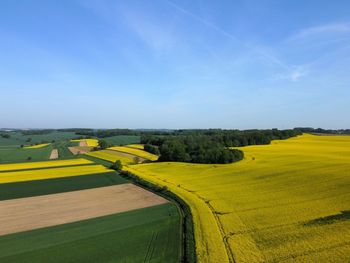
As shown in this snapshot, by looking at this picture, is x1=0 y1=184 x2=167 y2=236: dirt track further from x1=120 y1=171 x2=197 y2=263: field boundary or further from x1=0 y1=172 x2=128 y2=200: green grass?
x1=0 y1=172 x2=128 y2=200: green grass

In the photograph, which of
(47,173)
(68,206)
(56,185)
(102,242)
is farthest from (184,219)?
(47,173)

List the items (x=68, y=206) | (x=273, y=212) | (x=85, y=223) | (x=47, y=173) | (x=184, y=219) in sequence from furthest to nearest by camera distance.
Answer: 1. (x=47, y=173)
2. (x=68, y=206)
3. (x=184, y=219)
4. (x=85, y=223)
5. (x=273, y=212)

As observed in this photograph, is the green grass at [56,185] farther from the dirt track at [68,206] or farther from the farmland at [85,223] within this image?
the dirt track at [68,206]

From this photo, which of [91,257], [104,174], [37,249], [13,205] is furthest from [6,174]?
[91,257]

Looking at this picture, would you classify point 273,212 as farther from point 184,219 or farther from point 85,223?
point 85,223

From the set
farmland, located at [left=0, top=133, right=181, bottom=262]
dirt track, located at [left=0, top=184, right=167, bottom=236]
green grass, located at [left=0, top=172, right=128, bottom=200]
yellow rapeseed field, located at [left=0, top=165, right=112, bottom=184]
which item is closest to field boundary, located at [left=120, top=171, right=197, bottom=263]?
farmland, located at [left=0, top=133, right=181, bottom=262]
